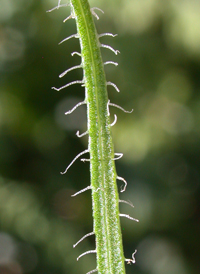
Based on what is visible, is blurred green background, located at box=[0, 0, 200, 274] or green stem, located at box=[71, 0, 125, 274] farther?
blurred green background, located at box=[0, 0, 200, 274]

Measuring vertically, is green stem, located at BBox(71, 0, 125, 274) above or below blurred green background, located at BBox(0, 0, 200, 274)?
below

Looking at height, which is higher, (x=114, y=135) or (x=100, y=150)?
(x=114, y=135)

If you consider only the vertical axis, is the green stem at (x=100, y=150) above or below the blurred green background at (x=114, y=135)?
below

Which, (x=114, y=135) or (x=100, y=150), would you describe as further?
(x=114, y=135)

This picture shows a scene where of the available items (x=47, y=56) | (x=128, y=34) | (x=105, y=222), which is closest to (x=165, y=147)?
(x=128, y=34)
